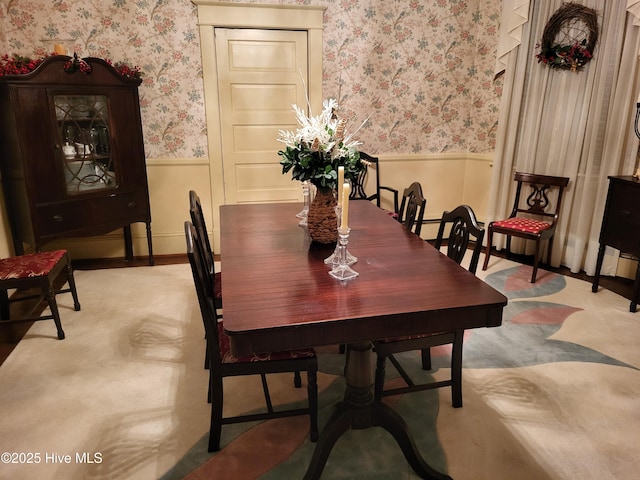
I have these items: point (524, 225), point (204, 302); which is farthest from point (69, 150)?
point (524, 225)

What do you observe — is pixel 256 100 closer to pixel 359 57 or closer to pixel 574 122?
pixel 359 57

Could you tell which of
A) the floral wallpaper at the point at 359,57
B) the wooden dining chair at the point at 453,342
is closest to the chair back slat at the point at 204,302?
the wooden dining chair at the point at 453,342

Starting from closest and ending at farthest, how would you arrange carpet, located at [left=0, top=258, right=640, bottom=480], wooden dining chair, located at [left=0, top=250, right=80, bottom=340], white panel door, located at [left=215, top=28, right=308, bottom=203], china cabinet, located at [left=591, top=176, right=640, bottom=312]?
1. carpet, located at [left=0, top=258, right=640, bottom=480]
2. wooden dining chair, located at [left=0, top=250, right=80, bottom=340]
3. china cabinet, located at [left=591, top=176, right=640, bottom=312]
4. white panel door, located at [left=215, top=28, right=308, bottom=203]

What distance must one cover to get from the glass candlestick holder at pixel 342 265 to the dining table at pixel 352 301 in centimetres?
3

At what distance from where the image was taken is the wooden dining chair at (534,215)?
355cm

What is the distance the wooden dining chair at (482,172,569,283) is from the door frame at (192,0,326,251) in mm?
1994

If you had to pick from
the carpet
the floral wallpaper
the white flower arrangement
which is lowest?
the carpet

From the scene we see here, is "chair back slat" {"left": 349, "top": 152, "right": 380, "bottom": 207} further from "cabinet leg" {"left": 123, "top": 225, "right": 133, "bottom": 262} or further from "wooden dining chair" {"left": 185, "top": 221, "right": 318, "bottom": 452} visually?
"wooden dining chair" {"left": 185, "top": 221, "right": 318, "bottom": 452}

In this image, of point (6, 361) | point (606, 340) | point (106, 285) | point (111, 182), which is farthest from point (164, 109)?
point (606, 340)

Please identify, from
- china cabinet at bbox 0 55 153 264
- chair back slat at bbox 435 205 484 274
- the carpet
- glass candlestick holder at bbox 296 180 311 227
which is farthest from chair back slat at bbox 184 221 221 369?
china cabinet at bbox 0 55 153 264

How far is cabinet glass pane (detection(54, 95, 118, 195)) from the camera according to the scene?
329cm

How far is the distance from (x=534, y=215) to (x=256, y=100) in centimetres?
284

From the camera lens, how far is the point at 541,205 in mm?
4035

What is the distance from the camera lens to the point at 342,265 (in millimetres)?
1671
